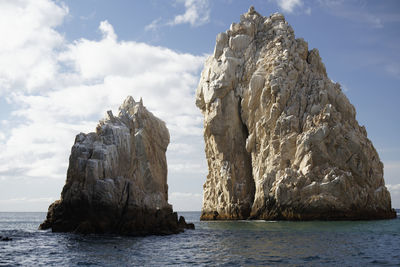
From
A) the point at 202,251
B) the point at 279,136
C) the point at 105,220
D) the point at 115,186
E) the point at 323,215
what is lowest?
the point at 202,251

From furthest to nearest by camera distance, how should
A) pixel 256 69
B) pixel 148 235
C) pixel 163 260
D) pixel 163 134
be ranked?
pixel 256 69 → pixel 163 134 → pixel 148 235 → pixel 163 260

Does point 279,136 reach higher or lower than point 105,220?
higher

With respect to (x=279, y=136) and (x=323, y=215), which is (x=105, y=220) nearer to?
(x=323, y=215)

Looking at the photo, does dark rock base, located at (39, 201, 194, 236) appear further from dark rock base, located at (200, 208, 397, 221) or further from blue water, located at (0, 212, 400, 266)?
dark rock base, located at (200, 208, 397, 221)

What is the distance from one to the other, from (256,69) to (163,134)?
31.7m

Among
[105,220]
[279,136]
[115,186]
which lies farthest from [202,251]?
[279,136]

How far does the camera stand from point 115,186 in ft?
116

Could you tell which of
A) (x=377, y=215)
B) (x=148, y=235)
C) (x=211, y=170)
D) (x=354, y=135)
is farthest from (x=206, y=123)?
(x=148, y=235)

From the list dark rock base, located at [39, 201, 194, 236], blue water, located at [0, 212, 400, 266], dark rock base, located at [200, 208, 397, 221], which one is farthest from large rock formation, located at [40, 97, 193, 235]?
dark rock base, located at [200, 208, 397, 221]

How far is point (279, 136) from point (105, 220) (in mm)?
36614

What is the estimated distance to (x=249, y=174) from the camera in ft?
240

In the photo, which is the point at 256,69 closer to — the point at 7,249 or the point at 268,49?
the point at 268,49

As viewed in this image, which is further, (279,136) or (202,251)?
(279,136)

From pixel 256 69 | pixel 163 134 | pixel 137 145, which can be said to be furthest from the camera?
pixel 256 69
